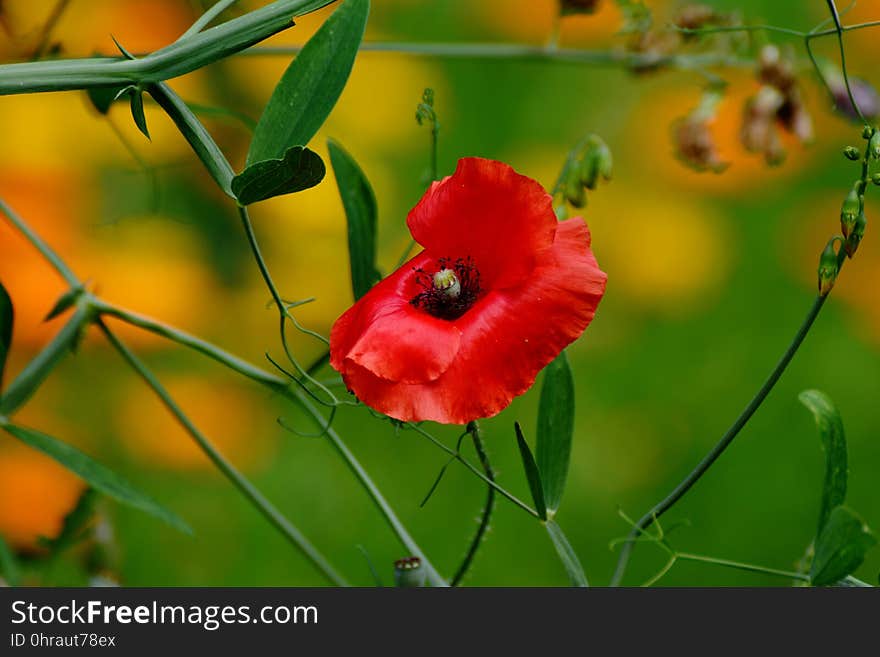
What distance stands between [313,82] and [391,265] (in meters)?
0.83

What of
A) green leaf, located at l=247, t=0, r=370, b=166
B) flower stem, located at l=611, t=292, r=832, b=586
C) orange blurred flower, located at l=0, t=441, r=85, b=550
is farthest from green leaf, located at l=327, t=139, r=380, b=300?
orange blurred flower, located at l=0, t=441, r=85, b=550

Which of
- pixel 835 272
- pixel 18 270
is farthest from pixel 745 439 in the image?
pixel 835 272

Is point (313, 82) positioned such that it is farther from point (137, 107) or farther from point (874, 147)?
point (874, 147)

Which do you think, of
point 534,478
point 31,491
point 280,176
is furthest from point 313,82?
point 31,491

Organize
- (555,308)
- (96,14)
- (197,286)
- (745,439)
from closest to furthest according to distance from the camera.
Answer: (555,308), (96,14), (197,286), (745,439)

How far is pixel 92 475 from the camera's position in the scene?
19.2 inches

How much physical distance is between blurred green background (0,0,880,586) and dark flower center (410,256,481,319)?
2.21 feet

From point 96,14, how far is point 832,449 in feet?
2.69

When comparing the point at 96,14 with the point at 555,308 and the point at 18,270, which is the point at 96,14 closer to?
the point at 18,270

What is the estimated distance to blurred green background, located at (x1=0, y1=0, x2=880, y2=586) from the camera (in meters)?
1.14
